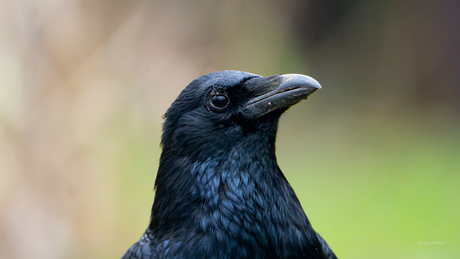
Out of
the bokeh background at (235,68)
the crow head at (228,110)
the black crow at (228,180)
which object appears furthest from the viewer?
the bokeh background at (235,68)

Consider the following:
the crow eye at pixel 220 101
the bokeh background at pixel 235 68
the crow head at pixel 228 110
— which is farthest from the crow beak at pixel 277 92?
the bokeh background at pixel 235 68

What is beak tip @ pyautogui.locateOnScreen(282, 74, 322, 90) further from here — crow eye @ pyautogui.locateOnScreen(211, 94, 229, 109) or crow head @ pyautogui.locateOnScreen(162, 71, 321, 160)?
crow eye @ pyautogui.locateOnScreen(211, 94, 229, 109)

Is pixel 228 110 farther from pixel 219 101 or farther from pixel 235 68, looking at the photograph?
pixel 235 68

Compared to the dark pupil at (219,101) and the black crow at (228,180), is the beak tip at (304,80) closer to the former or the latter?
the black crow at (228,180)

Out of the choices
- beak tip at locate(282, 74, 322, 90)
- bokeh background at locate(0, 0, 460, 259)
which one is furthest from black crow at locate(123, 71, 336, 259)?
bokeh background at locate(0, 0, 460, 259)

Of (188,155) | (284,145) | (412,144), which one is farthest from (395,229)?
(188,155)

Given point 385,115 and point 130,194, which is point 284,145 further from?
point 130,194
